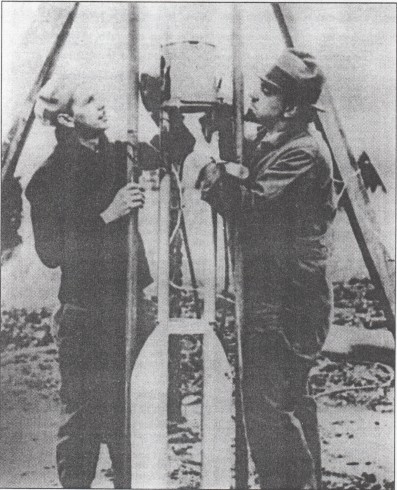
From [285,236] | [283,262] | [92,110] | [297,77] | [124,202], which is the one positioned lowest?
[283,262]

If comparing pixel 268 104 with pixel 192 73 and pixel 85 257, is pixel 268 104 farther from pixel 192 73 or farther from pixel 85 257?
pixel 85 257

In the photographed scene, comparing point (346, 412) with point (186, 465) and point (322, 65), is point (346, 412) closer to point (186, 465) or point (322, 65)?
point (186, 465)

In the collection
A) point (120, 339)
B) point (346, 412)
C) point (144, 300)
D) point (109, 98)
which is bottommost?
point (346, 412)

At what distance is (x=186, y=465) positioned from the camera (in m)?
2.44

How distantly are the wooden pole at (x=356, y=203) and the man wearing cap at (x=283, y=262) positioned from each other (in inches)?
2.3

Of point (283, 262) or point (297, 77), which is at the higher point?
point (297, 77)

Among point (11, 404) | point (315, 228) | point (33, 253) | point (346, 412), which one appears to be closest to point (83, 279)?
point (33, 253)

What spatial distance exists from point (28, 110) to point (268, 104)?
967 mm

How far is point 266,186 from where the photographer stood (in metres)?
2.46

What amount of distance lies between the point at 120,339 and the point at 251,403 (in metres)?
0.58

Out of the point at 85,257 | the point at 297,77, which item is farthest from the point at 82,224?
the point at 297,77

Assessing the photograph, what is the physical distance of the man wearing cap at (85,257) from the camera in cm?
246

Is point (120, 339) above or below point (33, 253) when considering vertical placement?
below

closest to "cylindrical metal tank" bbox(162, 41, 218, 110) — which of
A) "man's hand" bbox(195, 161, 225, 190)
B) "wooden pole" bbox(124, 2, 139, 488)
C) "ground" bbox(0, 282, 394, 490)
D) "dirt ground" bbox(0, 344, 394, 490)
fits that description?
"wooden pole" bbox(124, 2, 139, 488)
